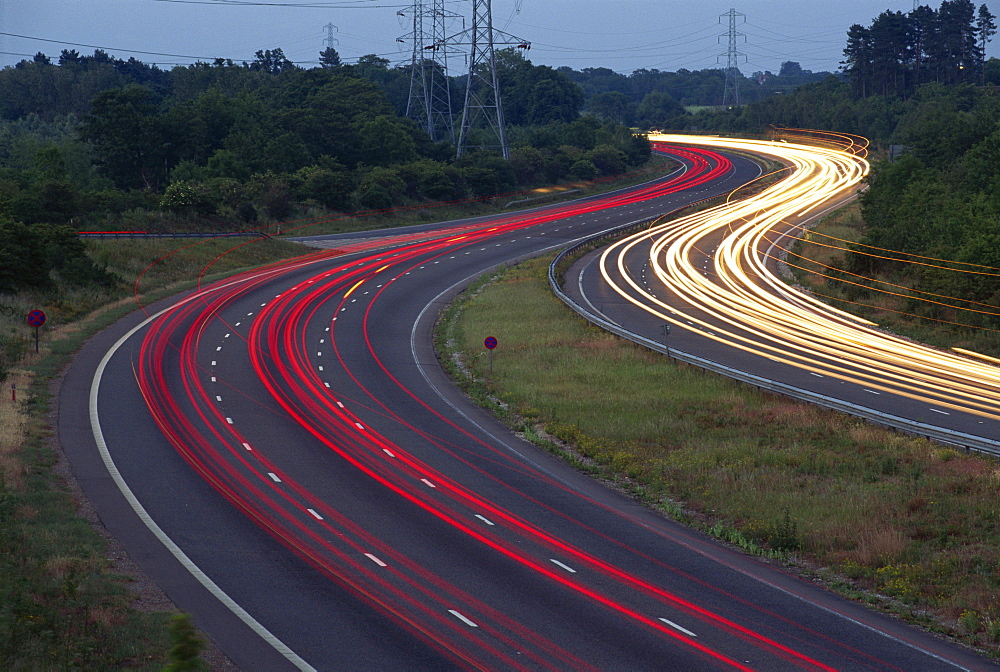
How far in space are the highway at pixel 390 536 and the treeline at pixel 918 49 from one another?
158 metres

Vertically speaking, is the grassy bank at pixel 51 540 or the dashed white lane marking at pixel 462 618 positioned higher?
the grassy bank at pixel 51 540

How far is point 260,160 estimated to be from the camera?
98812mm

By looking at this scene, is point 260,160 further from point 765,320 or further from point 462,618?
point 462,618

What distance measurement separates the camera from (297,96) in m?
125

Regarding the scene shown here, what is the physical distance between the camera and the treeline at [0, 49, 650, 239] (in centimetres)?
7712

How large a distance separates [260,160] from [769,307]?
198 feet

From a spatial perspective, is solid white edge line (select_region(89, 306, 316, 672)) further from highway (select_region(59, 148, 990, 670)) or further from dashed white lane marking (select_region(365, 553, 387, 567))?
dashed white lane marking (select_region(365, 553, 387, 567))

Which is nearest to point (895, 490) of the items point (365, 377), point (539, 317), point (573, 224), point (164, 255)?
point (365, 377)

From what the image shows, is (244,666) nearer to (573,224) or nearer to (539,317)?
(539,317)

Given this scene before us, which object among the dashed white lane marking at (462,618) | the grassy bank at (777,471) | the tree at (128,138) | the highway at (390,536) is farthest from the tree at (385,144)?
the dashed white lane marking at (462,618)

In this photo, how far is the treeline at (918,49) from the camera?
174 metres

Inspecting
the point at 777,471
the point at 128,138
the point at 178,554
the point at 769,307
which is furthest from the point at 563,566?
the point at 128,138

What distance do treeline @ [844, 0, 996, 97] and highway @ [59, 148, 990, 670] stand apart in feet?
519

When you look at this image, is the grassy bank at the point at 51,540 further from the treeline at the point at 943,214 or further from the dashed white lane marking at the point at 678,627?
the treeline at the point at 943,214
